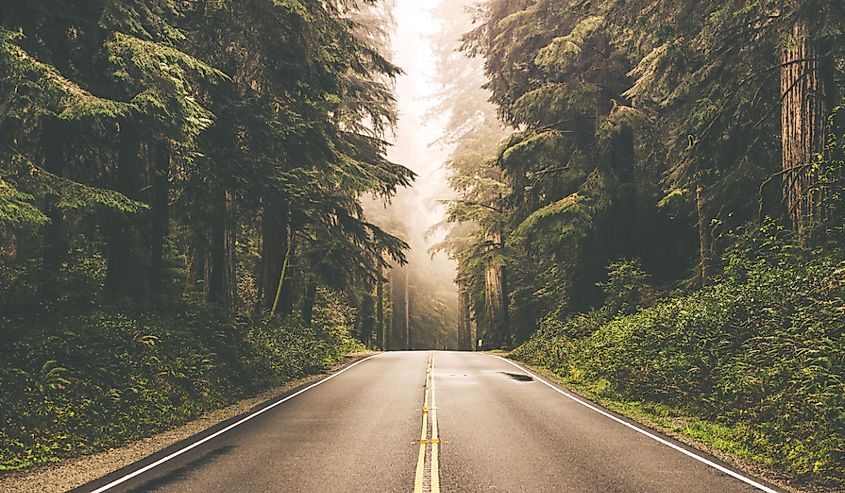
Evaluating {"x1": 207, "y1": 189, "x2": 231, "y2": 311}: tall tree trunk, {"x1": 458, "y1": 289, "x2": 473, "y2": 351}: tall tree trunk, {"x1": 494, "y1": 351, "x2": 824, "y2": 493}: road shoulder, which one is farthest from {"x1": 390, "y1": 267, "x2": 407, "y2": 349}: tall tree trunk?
{"x1": 494, "y1": 351, "x2": 824, "y2": 493}: road shoulder

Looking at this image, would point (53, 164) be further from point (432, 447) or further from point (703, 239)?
point (703, 239)

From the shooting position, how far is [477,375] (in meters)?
19.6

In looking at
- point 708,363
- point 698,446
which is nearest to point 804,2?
point 708,363

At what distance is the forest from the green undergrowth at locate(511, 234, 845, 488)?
0.05m

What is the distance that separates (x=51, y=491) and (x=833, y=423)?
985 cm

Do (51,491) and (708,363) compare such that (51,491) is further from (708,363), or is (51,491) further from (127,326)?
(708,363)

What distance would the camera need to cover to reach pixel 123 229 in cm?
1391

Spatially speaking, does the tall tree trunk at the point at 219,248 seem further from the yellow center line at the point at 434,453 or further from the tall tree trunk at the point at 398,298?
the tall tree trunk at the point at 398,298

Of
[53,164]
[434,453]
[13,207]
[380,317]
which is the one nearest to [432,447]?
[434,453]

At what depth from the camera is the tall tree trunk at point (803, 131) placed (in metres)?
12.1

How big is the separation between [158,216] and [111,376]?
6157 millimetres

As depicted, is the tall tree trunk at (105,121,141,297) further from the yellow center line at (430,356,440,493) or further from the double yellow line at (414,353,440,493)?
the yellow center line at (430,356,440,493)

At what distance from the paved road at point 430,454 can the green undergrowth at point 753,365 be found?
39.5 inches

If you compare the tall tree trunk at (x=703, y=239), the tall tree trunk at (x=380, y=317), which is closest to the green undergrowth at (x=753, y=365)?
the tall tree trunk at (x=703, y=239)
